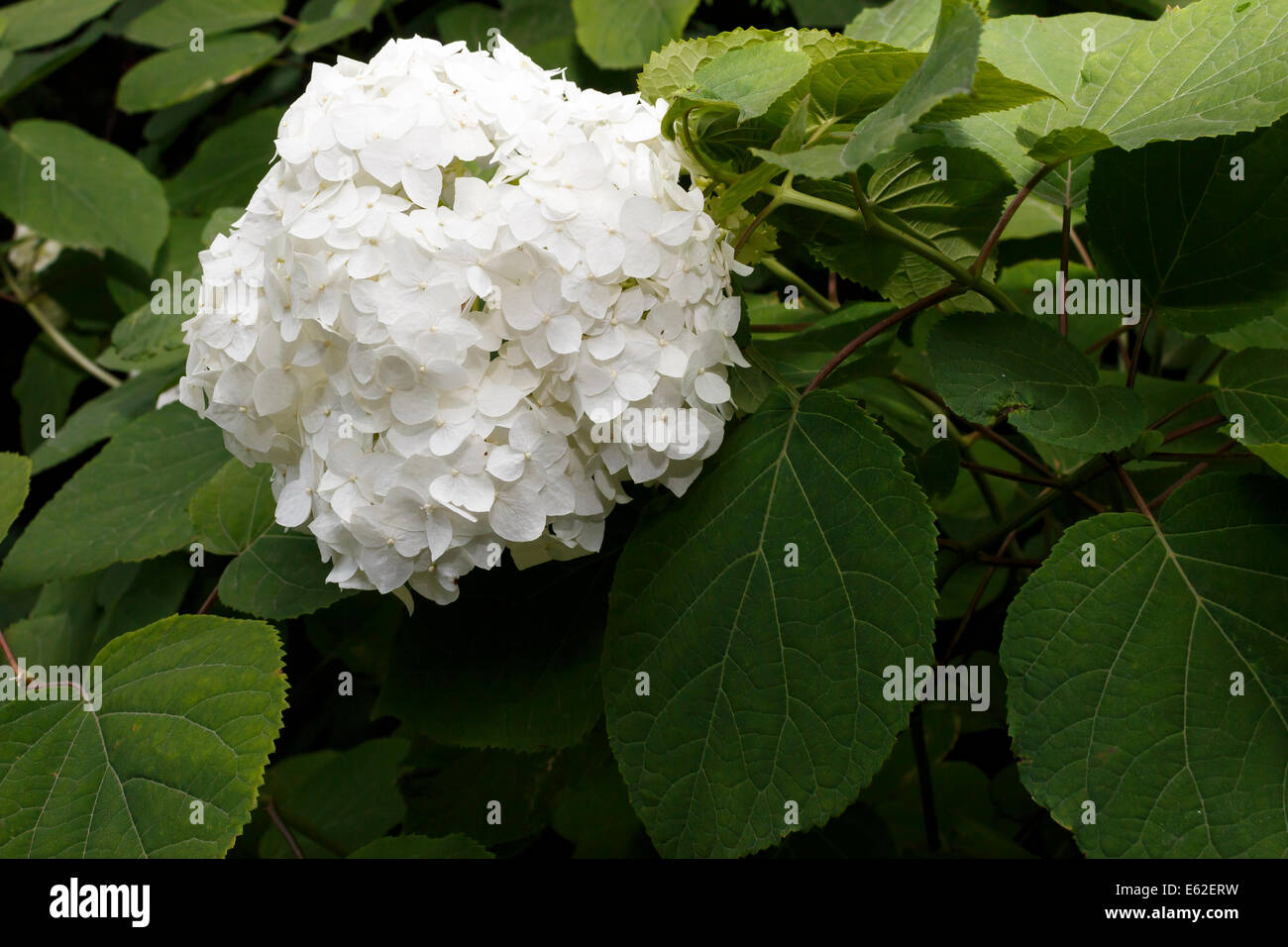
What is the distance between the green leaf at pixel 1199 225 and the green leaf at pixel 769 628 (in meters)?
0.32

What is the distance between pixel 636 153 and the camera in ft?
2.45

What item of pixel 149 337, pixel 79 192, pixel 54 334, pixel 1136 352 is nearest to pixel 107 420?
pixel 149 337

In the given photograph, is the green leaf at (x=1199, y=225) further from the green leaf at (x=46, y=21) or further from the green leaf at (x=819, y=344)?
the green leaf at (x=46, y=21)

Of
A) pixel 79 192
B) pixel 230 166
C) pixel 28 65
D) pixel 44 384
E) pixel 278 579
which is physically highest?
pixel 28 65

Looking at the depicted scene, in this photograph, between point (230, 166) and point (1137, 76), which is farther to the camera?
point (230, 166)

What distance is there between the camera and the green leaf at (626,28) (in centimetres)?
147

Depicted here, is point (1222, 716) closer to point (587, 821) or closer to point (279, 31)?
point (587, 821)

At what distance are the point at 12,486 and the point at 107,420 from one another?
0.49 m

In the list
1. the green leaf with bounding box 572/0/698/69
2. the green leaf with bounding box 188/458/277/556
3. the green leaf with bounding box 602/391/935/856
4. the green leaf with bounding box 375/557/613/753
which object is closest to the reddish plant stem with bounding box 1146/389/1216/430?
the green leaf with bounding box 602/391/935/856

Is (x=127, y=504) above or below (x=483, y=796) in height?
above

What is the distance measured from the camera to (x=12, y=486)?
3.02 ft

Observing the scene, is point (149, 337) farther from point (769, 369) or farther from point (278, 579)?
point (769, 369)
